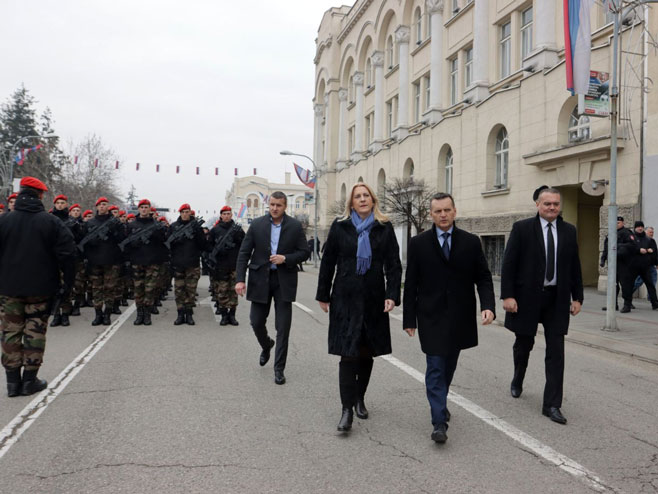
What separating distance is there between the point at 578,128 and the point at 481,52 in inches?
294

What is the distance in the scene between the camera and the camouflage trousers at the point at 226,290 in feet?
31.3

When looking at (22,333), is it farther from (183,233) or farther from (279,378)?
(183,233)

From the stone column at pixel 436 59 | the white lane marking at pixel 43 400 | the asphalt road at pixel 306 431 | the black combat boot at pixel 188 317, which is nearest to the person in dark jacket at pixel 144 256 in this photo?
the black combat boot at pixel 188 317

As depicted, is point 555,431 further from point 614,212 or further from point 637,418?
point 614,212

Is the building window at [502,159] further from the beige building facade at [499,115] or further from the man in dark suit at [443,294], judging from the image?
the man in dark suit at [443,294]

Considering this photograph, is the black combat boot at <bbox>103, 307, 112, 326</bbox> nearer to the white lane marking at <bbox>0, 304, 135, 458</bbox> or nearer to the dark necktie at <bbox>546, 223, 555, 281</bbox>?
the white lane marking at <bbox>0, 304, 135, 458</bbox>

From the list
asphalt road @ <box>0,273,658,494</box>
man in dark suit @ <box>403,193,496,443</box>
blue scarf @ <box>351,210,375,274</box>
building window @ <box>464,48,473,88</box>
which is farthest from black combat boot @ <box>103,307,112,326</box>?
building window @ <box>464,48,473,88</box>

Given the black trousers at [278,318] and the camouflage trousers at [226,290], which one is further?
the camouflage trousers at [226,290]

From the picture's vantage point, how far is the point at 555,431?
4129 millimetres

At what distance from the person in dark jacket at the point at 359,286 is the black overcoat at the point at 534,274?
1.25m

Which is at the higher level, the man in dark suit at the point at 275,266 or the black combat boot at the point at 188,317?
the man in dark suit at the point at 275,266

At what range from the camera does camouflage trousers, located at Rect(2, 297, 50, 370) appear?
198 inches

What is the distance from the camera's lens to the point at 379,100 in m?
35.5

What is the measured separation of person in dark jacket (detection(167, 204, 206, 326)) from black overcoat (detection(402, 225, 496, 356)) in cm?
602
